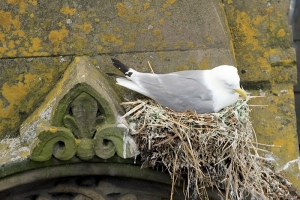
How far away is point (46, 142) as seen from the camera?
1.93 meters

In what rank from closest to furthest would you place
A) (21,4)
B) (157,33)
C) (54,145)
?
(54,145)
(21,4)
(157,33)

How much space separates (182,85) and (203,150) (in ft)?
0.96

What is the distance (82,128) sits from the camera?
1.99 metres

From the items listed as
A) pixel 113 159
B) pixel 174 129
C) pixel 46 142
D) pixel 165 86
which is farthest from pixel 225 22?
pixel 46 142

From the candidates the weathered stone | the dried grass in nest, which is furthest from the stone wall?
the dried grass in nest

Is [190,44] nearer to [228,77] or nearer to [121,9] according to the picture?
[228,77]

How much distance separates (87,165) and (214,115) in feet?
1.73

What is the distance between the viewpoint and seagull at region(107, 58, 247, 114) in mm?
2193

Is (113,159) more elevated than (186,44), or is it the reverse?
A: (186,44)

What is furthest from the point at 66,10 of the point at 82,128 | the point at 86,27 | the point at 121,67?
the point at 82,128

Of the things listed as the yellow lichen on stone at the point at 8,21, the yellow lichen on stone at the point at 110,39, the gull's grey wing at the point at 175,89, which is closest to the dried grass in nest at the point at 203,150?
the gull's grey wing at the point at 175,89

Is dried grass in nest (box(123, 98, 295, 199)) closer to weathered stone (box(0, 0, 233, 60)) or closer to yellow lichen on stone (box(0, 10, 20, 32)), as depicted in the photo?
weathered stone (box(0, 0, 233, 60))

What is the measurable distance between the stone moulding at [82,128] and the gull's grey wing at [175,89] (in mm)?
220

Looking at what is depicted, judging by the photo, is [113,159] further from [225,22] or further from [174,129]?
[225,22]
